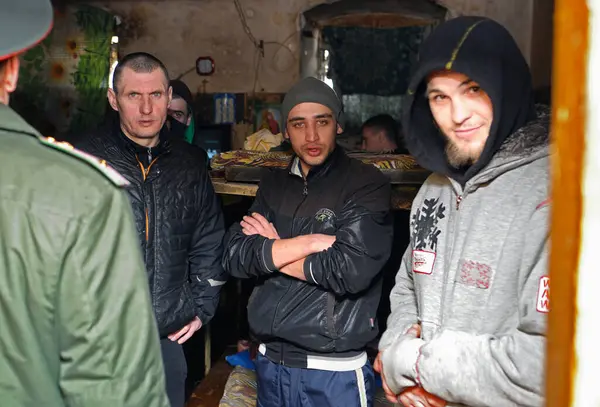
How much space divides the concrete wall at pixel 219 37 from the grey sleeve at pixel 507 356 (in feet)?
15.8

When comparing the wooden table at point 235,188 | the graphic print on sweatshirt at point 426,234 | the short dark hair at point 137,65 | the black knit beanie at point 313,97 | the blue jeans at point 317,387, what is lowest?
the blue jeans at point 317,387

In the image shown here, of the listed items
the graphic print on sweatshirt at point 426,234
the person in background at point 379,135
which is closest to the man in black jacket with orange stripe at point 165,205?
the graphic print on sweatshirt at point 426,234

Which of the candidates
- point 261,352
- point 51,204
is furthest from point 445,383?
point 261,352

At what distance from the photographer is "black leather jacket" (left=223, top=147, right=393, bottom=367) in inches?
95.7

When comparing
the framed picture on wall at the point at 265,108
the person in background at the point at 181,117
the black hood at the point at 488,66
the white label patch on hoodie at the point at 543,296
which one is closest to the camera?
the white label patch on hoodie at the point at 543,296

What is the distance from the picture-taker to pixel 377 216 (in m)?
2.53

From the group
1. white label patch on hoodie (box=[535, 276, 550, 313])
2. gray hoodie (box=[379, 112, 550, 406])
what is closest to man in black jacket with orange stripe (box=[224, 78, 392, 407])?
gray hoodie (box=[379, 112, 550, 406])

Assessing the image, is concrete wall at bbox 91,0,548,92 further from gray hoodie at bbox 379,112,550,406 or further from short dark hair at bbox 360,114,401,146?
gray hoodie at bbox 379,112,550,406

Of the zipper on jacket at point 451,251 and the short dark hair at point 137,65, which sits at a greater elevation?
the short dark hair at point 137,65

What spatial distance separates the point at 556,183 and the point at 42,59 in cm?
621

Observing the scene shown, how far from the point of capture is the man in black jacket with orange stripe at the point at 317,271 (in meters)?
2.46

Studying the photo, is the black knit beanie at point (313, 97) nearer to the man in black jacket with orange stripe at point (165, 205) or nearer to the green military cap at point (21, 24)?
the man in black jacket with orange stripe at point (165, 205)

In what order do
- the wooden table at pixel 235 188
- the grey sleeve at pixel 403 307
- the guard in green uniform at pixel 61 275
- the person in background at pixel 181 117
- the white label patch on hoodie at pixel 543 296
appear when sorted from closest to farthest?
the guard in green uniform at pixel 61 275
the white label patch on hoodie at pixel 543 296
the grey sleeve at pixel 403 307
the wooden table at pixel 235 188
the person in background at pixel 181 117

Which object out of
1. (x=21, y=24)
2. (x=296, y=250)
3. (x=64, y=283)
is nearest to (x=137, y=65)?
(x=296, y=250)
